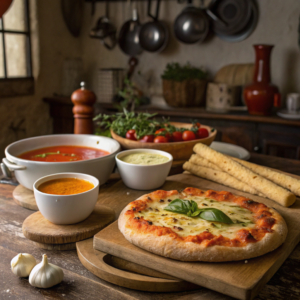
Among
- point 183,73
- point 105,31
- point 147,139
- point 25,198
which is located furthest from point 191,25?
point 25,198

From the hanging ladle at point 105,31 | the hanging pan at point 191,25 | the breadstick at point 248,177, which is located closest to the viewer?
the breadstick at point 248,177

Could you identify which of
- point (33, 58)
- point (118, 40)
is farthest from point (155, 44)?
point (33, 58)

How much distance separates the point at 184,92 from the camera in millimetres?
3496

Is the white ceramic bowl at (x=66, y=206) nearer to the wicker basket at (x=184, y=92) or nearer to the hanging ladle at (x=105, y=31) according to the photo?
the wicker basket at (x=184, y=92)

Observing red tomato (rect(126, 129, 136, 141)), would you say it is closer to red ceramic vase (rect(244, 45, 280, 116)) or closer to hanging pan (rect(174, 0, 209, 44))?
red ceramic vase (rect(244, 45, 280, 116))

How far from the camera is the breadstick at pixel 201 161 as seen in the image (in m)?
1.41

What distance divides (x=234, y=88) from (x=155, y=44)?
3.59 feet

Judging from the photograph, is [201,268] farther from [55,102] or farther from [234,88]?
[55,102]

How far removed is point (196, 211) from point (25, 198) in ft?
2.02

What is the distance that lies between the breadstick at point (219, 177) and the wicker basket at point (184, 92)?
216cm

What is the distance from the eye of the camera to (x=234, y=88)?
→ 132 inches

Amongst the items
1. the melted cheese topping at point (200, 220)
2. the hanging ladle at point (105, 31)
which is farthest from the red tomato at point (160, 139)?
the hanging ladle at point (105, 31)

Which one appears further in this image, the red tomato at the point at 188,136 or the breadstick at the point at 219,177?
the red tomato at the point at 188,136

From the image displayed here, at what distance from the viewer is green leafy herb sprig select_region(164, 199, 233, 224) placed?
0.93m
